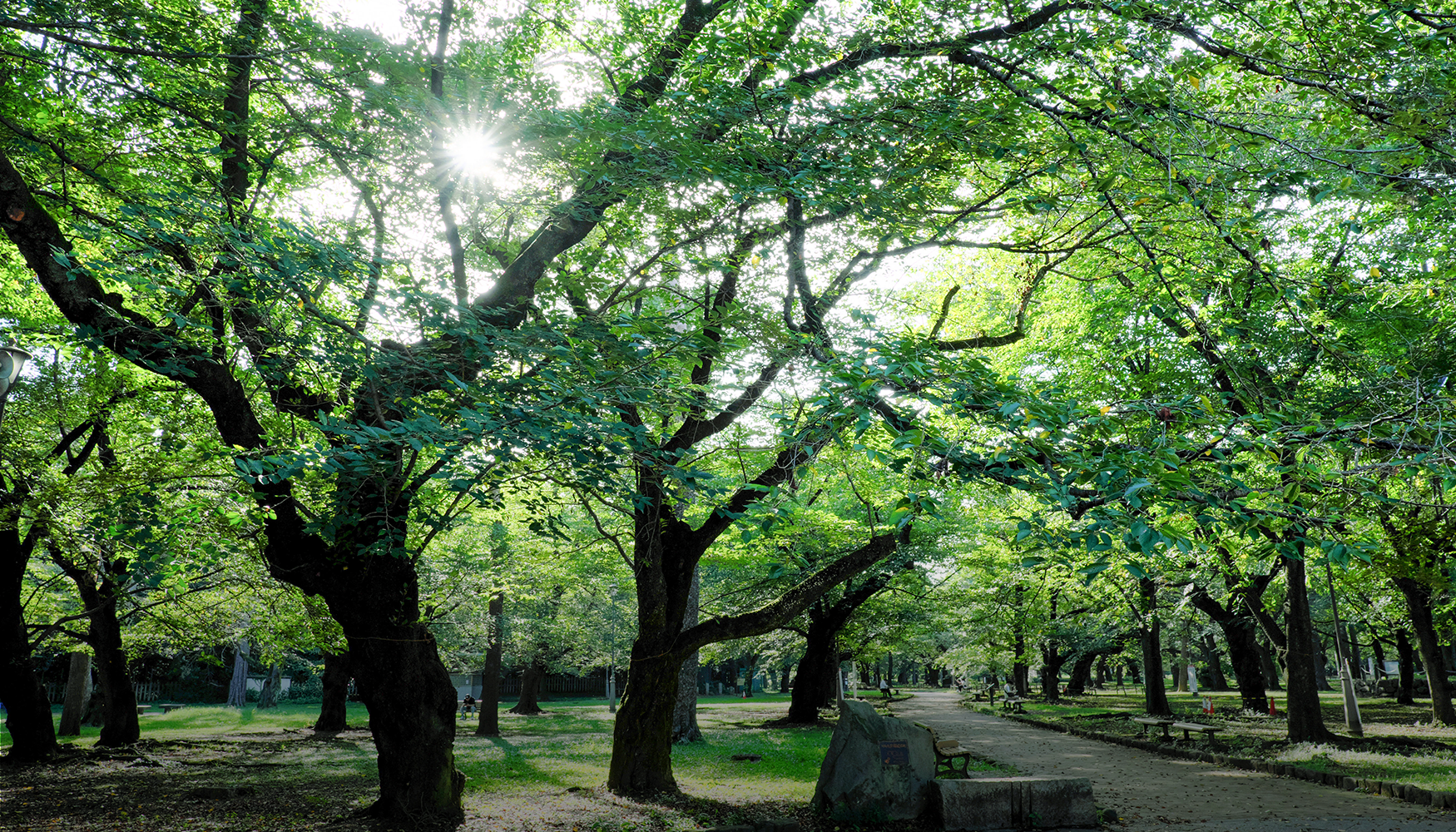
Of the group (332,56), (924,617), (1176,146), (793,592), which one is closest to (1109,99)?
(1176,146)

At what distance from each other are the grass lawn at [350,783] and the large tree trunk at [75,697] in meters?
0.59

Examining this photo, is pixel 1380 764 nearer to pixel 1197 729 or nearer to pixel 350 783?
pixel 1197 729

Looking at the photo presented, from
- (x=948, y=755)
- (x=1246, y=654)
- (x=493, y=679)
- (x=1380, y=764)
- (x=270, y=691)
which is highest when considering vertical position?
(x=1246, y=654)

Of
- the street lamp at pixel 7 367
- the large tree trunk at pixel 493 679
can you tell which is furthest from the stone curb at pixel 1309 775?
the large tree trunk at pixel 493 679

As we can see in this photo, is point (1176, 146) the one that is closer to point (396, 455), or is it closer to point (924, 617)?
point (396, 455)

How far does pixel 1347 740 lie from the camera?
1558 centimetres

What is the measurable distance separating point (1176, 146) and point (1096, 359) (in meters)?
9.15

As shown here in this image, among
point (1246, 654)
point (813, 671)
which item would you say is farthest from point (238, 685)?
point (1246, 654)

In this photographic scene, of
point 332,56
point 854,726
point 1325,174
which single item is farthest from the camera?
point 854,726

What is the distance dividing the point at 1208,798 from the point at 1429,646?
13.2 metres

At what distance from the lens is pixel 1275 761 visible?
13.0 metres

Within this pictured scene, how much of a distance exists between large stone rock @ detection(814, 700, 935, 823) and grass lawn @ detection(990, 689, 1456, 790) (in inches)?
250

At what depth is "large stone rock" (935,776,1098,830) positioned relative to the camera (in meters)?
9.30

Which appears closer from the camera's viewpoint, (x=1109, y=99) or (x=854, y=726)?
(x=1109, y=99)
